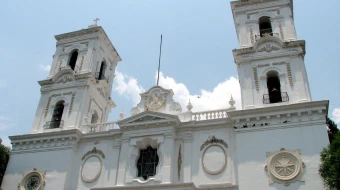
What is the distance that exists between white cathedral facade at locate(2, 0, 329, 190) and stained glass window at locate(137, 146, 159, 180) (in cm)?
3

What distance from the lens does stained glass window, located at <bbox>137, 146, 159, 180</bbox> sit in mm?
20477

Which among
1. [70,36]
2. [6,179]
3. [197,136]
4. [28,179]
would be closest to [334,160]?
[197,136]

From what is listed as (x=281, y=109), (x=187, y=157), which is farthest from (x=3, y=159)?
(x=281, y=109)

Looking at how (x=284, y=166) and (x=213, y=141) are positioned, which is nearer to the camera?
(x=284, y=166)

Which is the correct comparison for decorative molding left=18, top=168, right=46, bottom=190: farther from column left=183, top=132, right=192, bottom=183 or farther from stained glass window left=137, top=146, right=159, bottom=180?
column left=183, top=132, right=192, bottom=183

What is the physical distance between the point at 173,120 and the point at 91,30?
11665 mm

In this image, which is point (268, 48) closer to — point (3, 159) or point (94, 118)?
point (94, 118)

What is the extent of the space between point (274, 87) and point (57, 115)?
48.4 ft

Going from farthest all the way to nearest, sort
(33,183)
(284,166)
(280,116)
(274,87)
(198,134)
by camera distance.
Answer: (33,183) → (274,87) → (198,134) → (280,116) → (284,166)

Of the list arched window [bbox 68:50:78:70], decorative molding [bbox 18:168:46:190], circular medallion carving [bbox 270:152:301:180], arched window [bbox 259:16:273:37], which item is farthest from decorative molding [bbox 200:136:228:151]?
arched window [bbox 68:50:78:70]

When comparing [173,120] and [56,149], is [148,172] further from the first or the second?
[56,149]

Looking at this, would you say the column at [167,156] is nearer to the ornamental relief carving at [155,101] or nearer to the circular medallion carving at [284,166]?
the ornamental relief carving at [155,101]

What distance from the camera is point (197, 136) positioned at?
20781 mm

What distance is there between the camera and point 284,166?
58.0 feet
